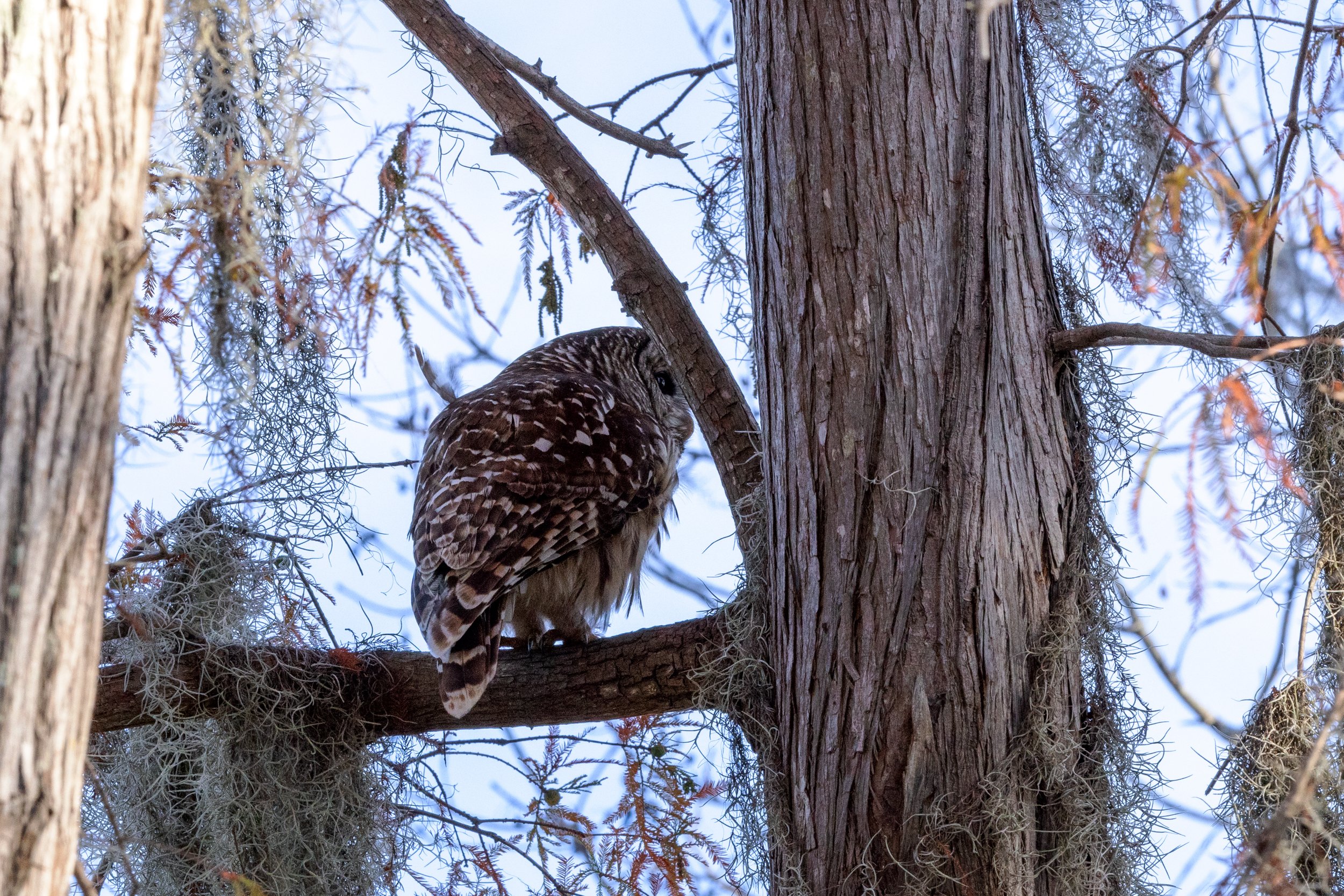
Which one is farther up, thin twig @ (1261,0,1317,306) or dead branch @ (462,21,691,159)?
dead branch @ (462,21,691,159)

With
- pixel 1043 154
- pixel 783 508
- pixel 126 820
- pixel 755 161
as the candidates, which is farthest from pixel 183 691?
pixel 1043 154

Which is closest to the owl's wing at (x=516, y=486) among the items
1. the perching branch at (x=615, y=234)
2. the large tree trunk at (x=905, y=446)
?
the perching branch at (x=615, y=234)

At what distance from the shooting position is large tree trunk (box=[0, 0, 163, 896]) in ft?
3.52

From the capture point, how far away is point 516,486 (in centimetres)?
306

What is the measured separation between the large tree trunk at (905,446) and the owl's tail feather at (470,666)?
31.0 inches

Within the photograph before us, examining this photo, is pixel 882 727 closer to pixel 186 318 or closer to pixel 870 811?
pixel 870 811

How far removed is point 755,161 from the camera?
245 cm

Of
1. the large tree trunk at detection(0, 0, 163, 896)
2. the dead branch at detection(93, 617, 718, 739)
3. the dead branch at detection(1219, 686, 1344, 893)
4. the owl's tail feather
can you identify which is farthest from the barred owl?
the dead branch at detection(1219, 686, 1344, 893)

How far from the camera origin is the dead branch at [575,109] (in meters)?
3.09

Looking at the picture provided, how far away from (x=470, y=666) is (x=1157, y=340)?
166 cm

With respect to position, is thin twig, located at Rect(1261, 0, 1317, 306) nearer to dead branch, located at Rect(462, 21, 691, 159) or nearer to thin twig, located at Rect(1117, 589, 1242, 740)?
thin twig, located at Rect(1117, 589, 1242, 740)

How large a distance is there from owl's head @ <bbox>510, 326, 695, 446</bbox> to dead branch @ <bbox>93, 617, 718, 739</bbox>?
3.98 ft

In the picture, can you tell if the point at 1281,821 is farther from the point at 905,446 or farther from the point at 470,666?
the point at 470,666

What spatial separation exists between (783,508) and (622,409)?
4.12 feet
